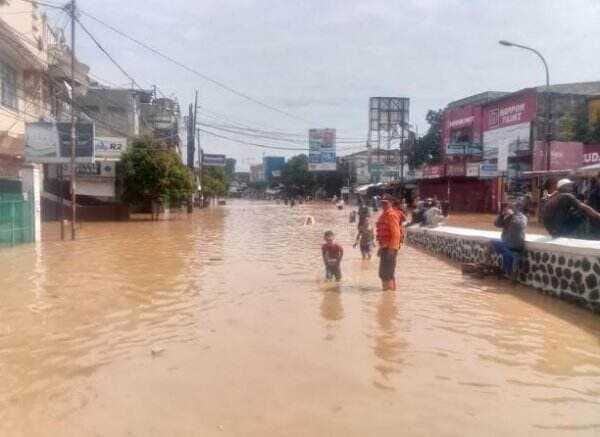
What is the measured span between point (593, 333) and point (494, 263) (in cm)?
523

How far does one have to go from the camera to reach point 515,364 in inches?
265

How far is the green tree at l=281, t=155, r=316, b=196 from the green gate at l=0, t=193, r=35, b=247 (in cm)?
9536

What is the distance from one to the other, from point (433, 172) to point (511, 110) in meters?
10.2

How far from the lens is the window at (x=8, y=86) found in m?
25.2

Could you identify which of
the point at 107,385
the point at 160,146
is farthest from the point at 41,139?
the point at 107,385

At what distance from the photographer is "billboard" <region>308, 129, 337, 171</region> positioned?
85.8 m

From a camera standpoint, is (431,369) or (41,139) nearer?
(431,369)

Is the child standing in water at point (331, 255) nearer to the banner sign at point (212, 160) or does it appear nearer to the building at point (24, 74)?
the building at point (24, 74)

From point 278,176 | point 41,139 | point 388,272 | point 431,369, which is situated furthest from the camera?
point 278,176

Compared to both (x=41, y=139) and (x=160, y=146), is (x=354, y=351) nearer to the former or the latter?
(x=41, y=139)

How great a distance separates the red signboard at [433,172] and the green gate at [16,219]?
35.0m

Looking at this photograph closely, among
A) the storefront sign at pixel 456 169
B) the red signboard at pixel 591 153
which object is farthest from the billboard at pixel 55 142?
the storefront sign at pixel 456 169

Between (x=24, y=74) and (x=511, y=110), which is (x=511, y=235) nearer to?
(x=24, y=74)

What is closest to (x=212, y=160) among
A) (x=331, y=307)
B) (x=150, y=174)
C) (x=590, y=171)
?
(x=150, y=174)
